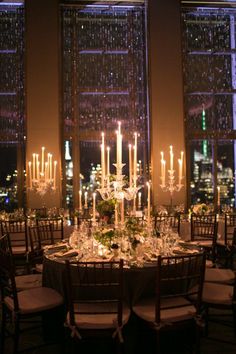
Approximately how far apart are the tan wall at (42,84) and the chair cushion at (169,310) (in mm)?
5653

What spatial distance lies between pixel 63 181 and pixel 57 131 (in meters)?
1.06

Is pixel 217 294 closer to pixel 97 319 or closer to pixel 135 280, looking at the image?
pixel 135 280

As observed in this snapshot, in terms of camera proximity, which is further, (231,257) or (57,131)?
(57,131)

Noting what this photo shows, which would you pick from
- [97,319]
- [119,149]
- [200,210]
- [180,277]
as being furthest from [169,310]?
[200,210]

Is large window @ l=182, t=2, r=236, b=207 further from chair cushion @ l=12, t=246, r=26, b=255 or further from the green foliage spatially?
the green foliage

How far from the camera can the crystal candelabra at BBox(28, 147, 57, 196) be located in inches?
321

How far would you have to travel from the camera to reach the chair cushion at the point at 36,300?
3715 mm

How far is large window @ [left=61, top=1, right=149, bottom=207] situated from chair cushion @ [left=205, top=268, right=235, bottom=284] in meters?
5.03

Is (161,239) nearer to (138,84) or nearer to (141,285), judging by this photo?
(141,285)

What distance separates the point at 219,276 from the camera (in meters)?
4.57

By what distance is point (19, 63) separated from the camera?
948 centimetres

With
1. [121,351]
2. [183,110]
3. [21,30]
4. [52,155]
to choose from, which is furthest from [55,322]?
[21,30]

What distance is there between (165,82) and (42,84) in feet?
8.38

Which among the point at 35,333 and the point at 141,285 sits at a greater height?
the point at 141,285
